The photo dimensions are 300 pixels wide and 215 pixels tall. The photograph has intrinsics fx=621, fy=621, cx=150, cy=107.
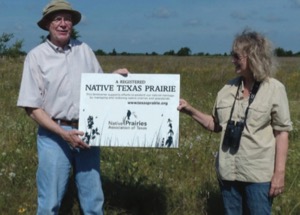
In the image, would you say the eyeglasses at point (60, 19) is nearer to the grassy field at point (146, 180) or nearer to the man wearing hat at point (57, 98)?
the man wearing hat at point (57, 98)

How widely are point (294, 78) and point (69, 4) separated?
15935 millimetres

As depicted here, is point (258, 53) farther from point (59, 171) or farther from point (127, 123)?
point (59, 171)

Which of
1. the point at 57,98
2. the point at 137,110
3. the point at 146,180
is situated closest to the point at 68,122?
the point at 57,98

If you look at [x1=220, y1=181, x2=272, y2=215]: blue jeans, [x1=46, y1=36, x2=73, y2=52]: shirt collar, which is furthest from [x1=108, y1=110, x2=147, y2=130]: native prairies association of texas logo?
[x1=220, y1=181, x2=272, y2=215]: blue jeans

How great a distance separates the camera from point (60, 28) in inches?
188

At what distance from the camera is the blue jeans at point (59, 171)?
4.88 metres

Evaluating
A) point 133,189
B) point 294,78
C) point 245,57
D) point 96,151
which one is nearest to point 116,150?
point 133,189

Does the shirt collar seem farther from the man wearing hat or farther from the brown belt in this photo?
the brown belt

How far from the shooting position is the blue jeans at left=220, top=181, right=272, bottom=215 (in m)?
4.53

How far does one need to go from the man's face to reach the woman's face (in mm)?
1300

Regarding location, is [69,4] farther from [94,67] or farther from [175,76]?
[175,76]

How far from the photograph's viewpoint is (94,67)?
16.6ft

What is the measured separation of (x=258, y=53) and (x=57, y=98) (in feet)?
5.14

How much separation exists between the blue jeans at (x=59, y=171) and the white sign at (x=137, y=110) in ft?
0.83
